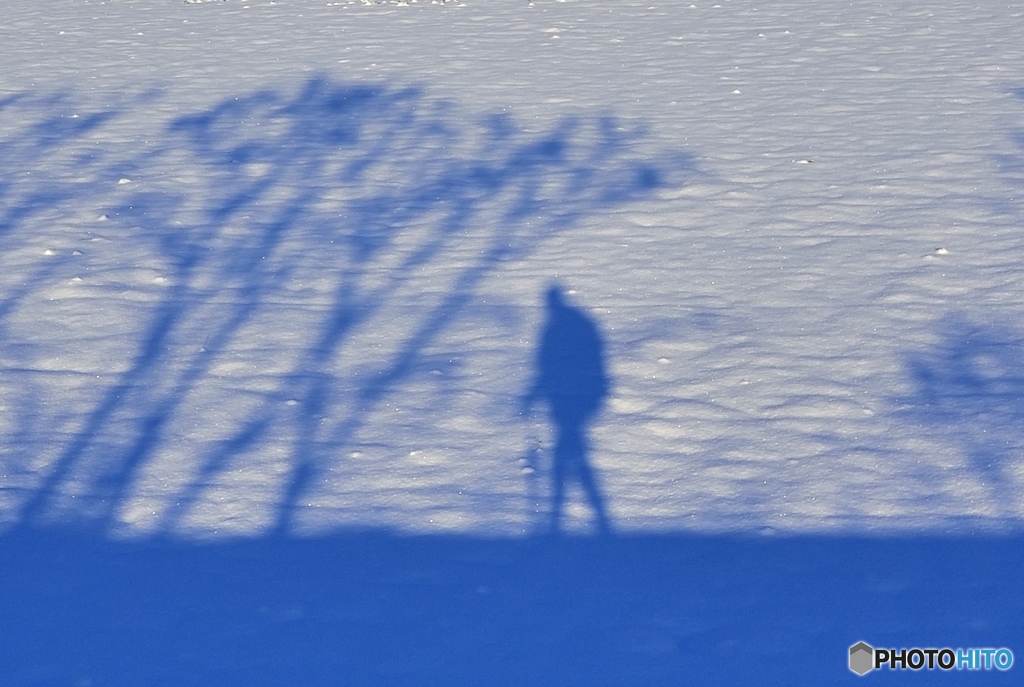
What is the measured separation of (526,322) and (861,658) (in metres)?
2.75

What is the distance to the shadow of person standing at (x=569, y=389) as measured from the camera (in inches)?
176

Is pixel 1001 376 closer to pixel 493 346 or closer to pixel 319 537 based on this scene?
pixel 493 346

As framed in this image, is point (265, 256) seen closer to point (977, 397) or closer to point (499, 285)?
point (499, 285)

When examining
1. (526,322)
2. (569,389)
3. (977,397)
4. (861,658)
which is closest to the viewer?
(861,658)

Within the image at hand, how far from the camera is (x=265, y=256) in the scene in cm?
671

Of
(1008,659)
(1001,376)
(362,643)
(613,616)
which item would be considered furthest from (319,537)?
(1001,376)

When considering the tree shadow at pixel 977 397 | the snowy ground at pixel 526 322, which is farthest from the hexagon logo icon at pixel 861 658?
the tree shadow at pixel 977 397

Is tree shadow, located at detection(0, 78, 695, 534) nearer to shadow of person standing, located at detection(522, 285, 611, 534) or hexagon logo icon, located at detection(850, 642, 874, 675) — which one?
shadow of person standing, located at detection(522, 285, 611, 534)


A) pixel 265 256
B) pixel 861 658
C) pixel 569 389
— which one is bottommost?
pixel 861 658

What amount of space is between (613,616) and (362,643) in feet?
2.67

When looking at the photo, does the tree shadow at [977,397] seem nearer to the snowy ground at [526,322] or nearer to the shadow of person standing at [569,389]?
the snowy ground at [526,322]

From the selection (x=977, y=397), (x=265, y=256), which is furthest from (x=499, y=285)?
(x=977, y=397)

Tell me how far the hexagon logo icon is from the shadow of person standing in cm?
99

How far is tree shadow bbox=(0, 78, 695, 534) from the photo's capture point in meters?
4.78
